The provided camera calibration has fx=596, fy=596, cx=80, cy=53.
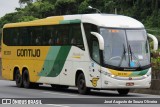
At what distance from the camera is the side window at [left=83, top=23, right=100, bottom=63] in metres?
24.0

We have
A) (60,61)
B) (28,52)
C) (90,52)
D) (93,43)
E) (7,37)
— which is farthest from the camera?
(7,37)

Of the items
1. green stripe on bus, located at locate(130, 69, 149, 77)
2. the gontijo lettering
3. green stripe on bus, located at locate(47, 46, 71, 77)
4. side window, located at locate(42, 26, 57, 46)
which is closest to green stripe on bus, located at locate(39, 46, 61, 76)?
green stripe on bus, located at locate(47, 46, 71, 77)

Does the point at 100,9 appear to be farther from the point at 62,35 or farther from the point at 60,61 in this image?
the point at 62,35

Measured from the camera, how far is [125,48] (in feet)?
78.0

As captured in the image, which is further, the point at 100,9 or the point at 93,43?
the point at 100,9

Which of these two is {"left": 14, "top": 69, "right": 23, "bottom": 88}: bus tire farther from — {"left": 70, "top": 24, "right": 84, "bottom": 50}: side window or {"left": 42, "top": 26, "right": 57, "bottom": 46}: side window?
{"left": 70, "top": 24, "right": 84, "bottom": 50}: side window

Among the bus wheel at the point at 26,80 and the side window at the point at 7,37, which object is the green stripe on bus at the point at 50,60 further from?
the side window at the point at 7,37

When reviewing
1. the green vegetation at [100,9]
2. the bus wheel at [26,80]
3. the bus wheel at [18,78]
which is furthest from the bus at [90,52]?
the green vegetation at [100,9]

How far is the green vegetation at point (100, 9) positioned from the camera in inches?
3703

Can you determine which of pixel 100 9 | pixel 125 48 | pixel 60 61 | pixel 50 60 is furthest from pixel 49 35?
pixel 100 9

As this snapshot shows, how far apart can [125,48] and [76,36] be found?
2748mm

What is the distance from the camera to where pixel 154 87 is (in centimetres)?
2658

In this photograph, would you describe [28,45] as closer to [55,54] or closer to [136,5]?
[55,54]

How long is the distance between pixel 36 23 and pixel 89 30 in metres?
5.50
